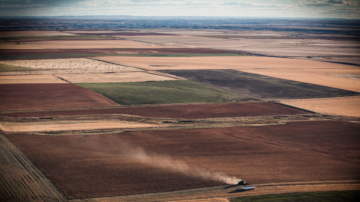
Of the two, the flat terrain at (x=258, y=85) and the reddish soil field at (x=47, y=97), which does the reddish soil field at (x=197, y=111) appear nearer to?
the reddish soil field at (x=47, y=97)

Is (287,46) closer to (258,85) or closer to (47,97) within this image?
(258,85)

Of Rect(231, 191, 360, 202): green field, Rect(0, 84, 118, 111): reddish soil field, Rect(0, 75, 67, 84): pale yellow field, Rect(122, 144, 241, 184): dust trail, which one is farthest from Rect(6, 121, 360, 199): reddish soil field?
Rect(0, 75, 67, 84): pale yellow field

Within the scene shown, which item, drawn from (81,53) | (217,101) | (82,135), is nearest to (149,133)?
(82,135)

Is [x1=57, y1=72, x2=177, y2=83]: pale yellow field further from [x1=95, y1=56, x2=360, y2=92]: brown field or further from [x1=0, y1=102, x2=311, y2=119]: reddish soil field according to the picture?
[x1=0, y1=102, x2=311, y2=119]: reddish soil field

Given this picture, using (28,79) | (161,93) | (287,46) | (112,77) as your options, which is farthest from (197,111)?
(287,46)

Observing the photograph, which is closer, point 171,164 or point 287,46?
point 171,164
